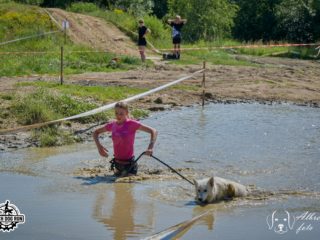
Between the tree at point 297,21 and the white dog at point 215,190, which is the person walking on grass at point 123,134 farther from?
the tree at point 297,21

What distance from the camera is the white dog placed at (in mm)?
9828

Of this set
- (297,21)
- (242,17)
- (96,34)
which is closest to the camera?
(96,34)

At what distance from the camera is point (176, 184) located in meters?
11.2

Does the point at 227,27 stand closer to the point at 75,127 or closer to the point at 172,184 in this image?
the point at 75,127

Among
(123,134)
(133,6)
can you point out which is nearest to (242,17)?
(133,6)

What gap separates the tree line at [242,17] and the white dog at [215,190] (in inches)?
1188

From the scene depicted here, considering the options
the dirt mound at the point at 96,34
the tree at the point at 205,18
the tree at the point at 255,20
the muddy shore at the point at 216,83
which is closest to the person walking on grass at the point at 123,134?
the muddy shore at the point at 216,83

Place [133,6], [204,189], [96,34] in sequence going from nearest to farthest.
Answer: [204,189] < [96,34] < [133,6]

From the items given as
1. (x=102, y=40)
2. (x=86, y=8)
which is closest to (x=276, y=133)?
(x=102, y=40)

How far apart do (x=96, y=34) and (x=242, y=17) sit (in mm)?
17945

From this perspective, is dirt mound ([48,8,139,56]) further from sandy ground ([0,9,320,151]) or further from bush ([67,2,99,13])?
bush ([67,2,99,13])

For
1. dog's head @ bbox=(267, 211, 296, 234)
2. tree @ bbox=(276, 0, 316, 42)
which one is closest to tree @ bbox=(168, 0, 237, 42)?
tree @ bbox=(276, 0, 316, 42)

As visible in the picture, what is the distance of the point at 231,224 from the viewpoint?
909cm

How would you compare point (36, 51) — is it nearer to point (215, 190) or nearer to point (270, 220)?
point (215, 190)
